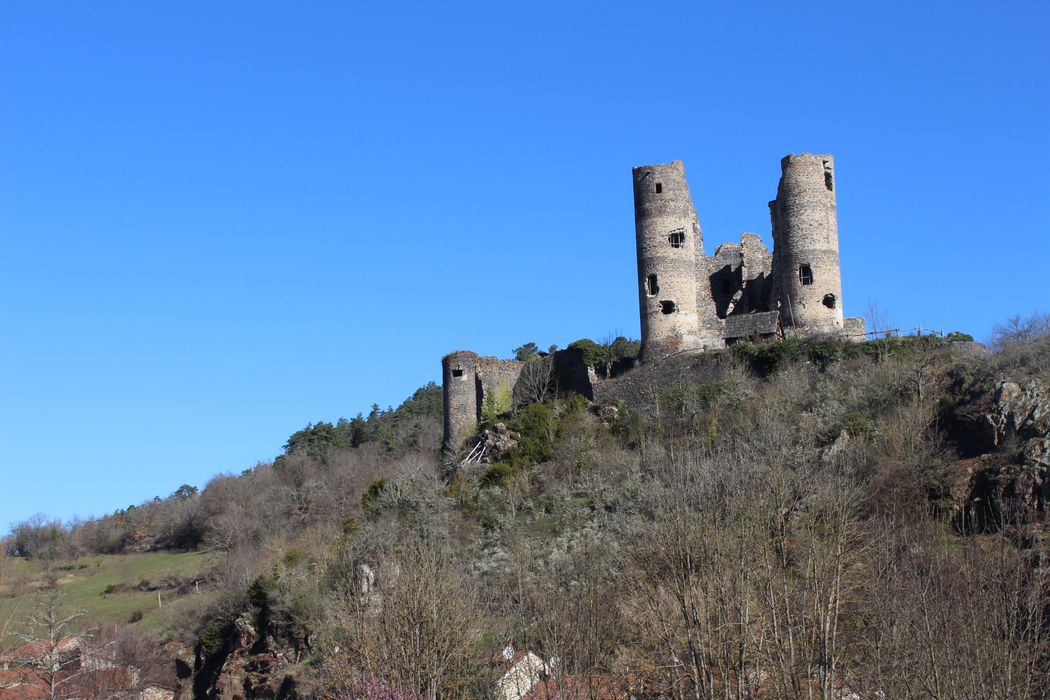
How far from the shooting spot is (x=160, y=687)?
59.3m

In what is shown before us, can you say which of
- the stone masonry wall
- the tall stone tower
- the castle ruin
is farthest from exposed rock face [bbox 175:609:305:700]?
the tall stone tower

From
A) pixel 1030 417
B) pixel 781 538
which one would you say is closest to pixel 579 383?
pixel 1030 417

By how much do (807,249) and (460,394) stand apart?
15736mm

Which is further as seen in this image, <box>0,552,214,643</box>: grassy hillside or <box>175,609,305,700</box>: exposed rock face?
<box>0,552,214,643</box>: grassy hillside

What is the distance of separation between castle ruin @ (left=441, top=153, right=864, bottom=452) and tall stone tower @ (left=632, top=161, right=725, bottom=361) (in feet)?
0.13

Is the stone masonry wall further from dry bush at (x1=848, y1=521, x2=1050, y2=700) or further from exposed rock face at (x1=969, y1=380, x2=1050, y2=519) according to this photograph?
dry bush at (x1=848, y1=521, x2=1050, y2=700)

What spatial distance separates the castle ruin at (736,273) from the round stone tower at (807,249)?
0.12ft

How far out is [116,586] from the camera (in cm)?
7806

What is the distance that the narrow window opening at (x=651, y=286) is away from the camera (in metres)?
53.9

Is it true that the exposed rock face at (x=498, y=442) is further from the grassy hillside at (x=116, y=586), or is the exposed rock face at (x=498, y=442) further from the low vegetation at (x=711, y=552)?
the grassy hillside at (x=116, y=586)

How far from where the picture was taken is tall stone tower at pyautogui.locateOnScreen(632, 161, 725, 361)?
2109 inches

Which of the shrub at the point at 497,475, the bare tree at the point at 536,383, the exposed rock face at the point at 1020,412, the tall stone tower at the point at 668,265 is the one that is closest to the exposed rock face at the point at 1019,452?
the exposed rock face at the point at 1020,412

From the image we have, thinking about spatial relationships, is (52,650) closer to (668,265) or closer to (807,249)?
(668,265)

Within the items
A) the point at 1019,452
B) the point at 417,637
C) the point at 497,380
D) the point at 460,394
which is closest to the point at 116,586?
the point at 460,394
